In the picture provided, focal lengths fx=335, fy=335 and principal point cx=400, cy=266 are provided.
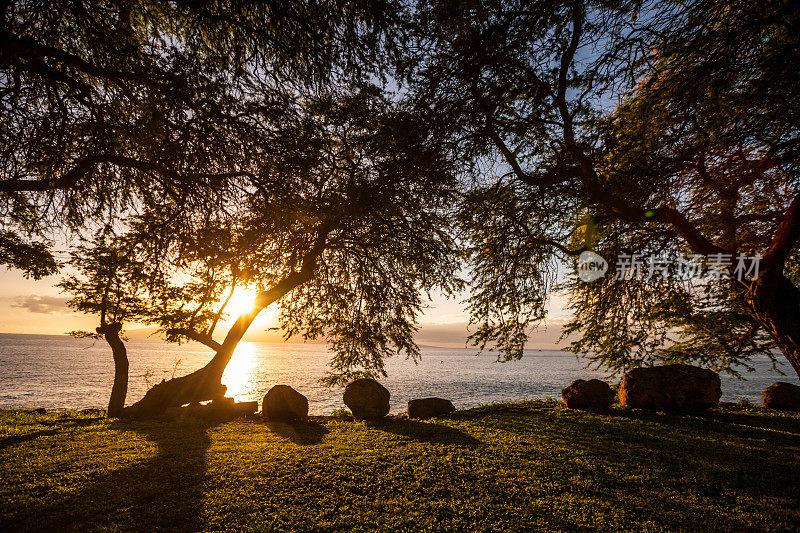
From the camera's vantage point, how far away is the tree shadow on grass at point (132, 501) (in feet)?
15.1

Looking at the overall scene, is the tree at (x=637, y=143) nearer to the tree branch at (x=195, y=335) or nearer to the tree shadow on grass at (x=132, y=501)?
the tree shadow on grass at (x=132, y=501)

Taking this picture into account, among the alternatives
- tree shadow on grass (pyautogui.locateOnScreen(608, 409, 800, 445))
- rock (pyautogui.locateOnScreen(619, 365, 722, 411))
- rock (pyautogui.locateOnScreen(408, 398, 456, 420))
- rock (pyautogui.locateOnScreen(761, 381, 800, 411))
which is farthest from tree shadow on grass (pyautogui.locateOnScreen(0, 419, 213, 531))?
rock (pyautogui.locateOnScreen(761, 381, 800, 411))

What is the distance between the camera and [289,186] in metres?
Result: 6.77

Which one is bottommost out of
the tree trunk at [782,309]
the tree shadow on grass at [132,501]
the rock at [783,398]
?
the tree shadow on grass at [132,501]

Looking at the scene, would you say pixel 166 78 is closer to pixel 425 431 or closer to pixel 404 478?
pixel 404 478

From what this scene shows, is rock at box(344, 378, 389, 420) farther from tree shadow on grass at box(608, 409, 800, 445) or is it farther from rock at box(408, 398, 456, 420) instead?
tree shadow on grass at box(608, 409, 800, 445)

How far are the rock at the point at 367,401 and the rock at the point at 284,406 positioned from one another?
5.85 ft

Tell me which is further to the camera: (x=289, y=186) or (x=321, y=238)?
(x=321, y=238)

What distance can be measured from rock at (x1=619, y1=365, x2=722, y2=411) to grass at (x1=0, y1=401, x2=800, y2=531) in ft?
5.83

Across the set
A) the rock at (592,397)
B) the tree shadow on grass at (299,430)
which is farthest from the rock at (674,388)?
the tree shadow on grass at (299,430)

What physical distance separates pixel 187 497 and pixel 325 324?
29.6 ft

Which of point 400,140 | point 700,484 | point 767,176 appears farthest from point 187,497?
point 767,176

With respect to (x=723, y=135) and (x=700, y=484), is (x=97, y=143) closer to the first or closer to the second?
(x=723, y=135)

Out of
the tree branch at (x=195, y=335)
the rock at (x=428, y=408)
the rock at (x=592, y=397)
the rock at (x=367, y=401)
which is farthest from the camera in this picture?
the rock at (x=592, y=397)
